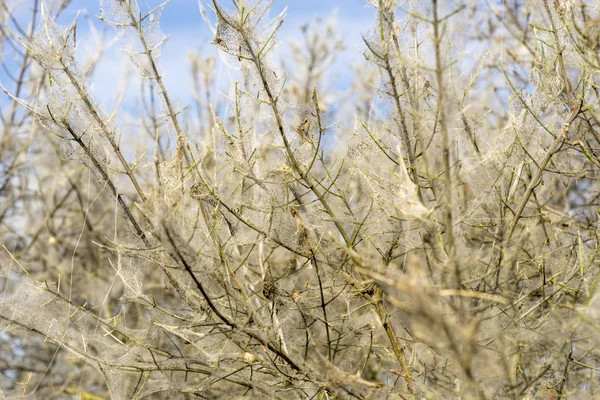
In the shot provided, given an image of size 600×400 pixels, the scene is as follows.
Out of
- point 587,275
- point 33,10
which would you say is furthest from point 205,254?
point 33,10

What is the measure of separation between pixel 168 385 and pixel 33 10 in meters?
4.35

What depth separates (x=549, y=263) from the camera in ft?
10.4

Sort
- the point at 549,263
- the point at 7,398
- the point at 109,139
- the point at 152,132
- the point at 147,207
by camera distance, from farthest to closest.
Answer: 1. the point at 152,132
2. the point at 7,398
3. the point at 549,263
4. the point at 109,139
5. the point at 147,207

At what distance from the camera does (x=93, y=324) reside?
3334 mm

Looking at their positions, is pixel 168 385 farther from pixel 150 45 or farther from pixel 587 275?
pixel 587 275

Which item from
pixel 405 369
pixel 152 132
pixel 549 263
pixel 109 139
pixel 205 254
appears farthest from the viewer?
pixel 152 132

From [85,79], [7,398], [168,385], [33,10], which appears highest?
[33,10]

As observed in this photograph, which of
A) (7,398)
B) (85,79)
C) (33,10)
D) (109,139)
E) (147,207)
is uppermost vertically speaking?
(33,10)

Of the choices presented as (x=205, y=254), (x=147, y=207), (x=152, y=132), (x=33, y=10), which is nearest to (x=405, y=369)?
(x=205, y=254)

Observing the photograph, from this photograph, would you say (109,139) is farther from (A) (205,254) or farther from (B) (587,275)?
(B) (587,275)

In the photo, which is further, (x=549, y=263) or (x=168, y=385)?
(x=549, y=263)

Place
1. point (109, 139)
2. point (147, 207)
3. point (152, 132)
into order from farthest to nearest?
point (152, 132)
point (109, 139)
point (147, 207)

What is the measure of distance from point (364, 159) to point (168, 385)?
4.42 feet

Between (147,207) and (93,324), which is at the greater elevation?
(147,207)
